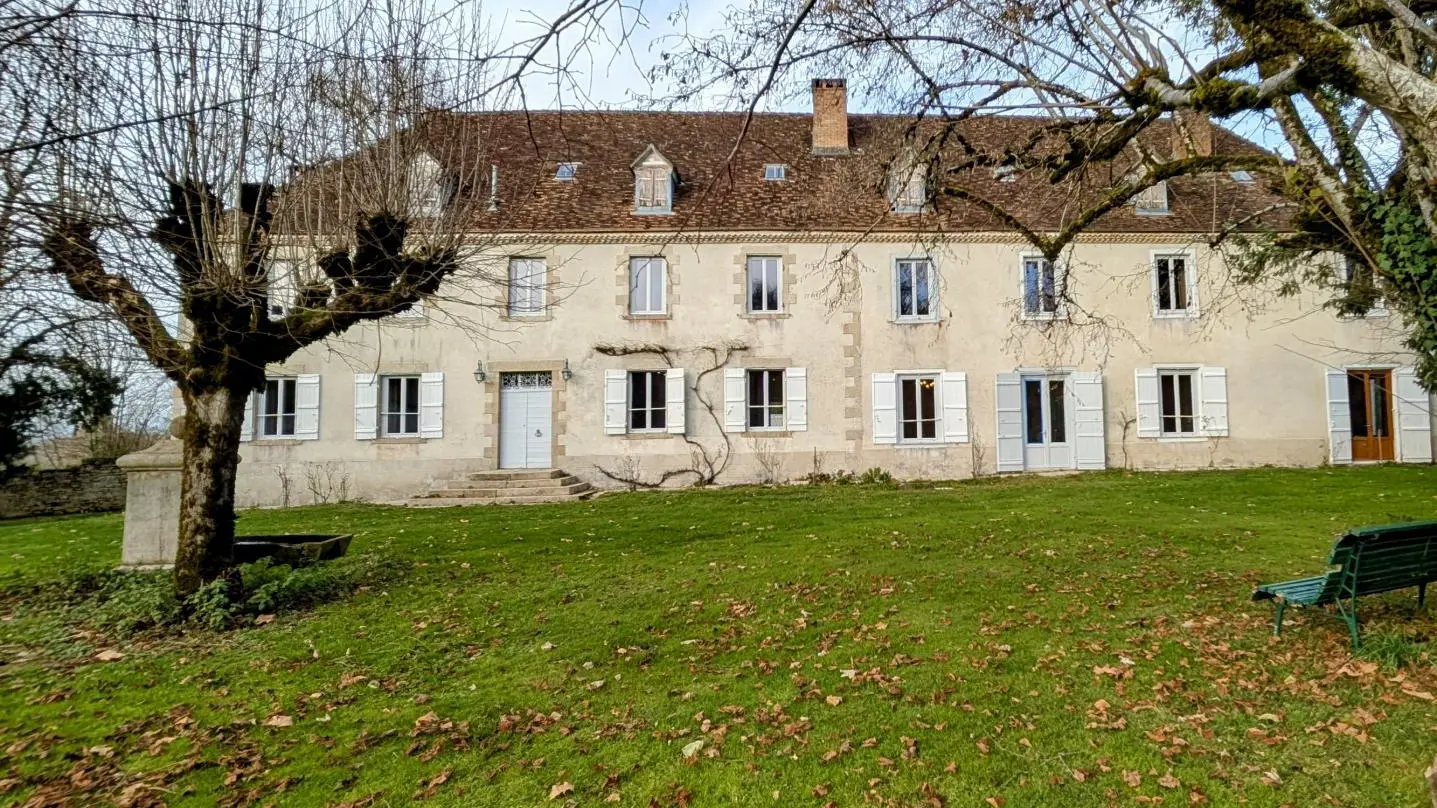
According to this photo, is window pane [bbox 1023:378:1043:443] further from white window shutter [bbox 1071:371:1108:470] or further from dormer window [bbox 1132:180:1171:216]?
dormer window [bbox 1132:180:1171:216]

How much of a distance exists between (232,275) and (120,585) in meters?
3.19

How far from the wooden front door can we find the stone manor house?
47 mm

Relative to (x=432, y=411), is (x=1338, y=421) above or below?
below

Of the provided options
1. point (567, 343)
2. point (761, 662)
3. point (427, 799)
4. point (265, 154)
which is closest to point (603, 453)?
point (567, 343)

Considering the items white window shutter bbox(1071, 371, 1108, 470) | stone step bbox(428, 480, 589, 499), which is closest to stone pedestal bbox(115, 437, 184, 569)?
stone step bbox(428, 480, 589, 499)

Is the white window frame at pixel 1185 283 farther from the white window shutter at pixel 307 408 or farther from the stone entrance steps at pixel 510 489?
the white window shutter at pixel 307 408

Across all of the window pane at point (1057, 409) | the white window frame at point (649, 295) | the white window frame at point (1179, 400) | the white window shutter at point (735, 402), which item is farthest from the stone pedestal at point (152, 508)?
the white window frame at point (1179, 400)

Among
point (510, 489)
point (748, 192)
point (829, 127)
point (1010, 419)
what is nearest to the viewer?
point (510, 489)

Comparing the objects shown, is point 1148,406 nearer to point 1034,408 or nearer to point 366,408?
point 1034,408

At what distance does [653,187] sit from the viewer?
1576 cm

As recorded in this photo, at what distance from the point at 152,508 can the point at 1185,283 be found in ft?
62.4

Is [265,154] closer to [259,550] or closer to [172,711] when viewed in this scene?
[259,550]

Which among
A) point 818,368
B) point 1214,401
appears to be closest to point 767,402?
point 818,368

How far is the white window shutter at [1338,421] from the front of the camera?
1534 cm
